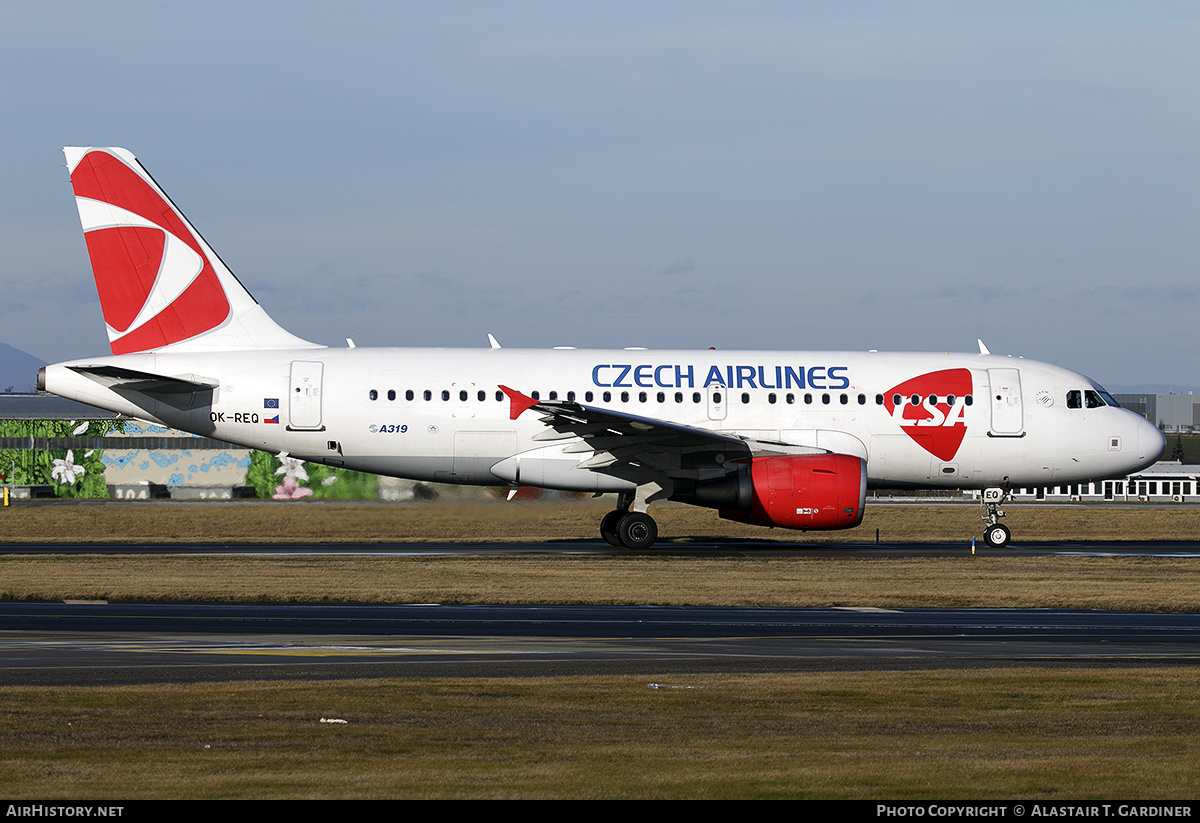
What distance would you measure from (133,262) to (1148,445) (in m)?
22.5

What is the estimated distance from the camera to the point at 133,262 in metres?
28.4

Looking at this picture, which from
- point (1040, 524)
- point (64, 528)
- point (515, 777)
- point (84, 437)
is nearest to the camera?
point (515, 777)

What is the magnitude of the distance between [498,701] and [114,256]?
818 inches

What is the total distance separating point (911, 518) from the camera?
40281mm

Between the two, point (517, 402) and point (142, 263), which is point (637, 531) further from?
point (142, 263)

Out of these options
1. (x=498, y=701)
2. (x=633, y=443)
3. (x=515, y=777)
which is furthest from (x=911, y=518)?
(x=515, y=777)

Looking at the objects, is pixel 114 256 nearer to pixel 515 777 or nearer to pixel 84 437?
pixel 515 777

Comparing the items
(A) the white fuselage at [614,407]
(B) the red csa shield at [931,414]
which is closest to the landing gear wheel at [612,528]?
(A) the white fuselage at [614,407]

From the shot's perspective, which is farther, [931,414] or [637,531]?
[931,414]

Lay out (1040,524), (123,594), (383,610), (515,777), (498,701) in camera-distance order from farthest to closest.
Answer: (1040,524), (123,594), (383,610), (498,701), (515,777)

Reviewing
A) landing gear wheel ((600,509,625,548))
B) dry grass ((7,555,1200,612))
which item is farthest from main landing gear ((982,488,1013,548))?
landing gear wheel ((600,509,625,548))

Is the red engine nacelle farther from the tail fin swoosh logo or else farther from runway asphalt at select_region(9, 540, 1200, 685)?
the tail fin swoosh logo

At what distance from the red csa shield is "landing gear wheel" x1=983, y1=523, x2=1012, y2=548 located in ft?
6.13

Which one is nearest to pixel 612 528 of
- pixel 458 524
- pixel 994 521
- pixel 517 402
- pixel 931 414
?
pixel 517 402
